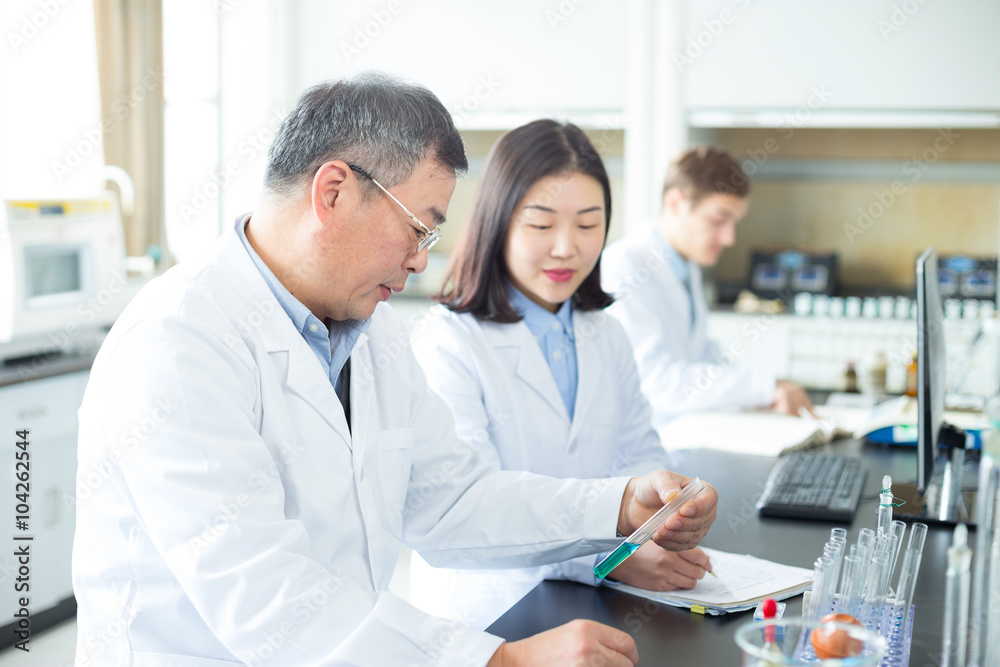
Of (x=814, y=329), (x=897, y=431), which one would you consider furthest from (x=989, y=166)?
(x=897, y=431)

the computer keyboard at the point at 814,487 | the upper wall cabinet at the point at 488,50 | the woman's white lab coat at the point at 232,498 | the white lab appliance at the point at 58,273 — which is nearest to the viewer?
the woman's white lab coat at the point at 232,498

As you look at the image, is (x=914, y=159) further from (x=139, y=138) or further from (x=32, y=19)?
(x=32, y=19)

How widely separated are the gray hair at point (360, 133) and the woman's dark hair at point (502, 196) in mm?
623

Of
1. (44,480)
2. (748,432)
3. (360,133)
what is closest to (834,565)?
(360,133)

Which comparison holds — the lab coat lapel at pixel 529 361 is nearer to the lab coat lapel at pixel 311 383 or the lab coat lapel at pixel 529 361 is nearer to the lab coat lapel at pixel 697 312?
the lab coat lapel at pixel 311 383

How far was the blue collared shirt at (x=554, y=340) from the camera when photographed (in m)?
2.05

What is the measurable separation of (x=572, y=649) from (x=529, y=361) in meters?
0.95

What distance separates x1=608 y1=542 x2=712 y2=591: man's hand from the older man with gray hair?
0.14 ft

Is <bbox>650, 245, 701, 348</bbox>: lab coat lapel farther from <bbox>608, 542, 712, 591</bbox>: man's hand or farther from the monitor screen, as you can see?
<bbox>608, 542, 712, 591</bbox>: man's hand

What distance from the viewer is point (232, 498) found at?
107 centimetres

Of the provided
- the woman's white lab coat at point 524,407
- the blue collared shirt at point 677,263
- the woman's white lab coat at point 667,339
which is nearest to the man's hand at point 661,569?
the woman's white lab coat at point 524,407

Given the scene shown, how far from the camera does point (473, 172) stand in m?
5.31

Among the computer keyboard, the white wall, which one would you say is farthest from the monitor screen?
the white wall

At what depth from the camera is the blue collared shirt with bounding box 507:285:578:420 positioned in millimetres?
2047
